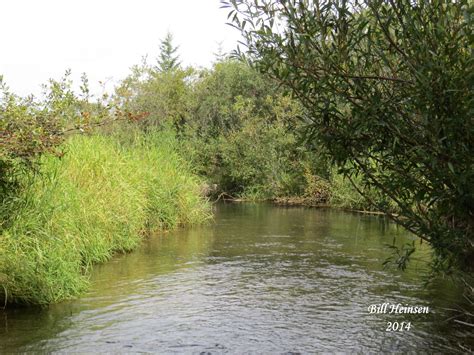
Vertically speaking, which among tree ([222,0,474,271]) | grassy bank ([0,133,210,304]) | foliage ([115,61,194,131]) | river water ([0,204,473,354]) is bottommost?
river water ([0,204,473,354])

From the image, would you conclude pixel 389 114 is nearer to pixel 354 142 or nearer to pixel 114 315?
pixel 354 142

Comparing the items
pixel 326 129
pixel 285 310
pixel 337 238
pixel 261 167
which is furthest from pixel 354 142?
pixel 261 167

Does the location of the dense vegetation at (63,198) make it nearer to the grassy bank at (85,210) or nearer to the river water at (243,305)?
the grassy bank at (85,210)

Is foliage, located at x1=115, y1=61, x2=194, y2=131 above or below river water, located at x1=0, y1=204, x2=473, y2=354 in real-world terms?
above

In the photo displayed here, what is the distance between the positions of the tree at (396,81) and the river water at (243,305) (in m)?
2.73

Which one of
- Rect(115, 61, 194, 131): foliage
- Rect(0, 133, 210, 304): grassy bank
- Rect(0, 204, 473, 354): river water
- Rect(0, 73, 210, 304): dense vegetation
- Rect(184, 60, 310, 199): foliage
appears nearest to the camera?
Rect(0, 204, 473, 354): river water

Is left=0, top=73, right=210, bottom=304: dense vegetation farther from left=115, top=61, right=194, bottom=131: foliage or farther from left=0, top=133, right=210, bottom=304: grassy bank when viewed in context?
left=115, top=61, right=194, bottom=131: foliage

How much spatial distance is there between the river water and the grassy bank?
0.42 meters

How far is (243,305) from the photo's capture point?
873 cm

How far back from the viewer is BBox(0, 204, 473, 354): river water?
6.92 meters

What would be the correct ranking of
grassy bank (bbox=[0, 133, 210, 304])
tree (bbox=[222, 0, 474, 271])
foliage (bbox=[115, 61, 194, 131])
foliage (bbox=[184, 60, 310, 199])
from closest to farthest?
tree (bbox=[222, 0, 474, 271]), grassy bank (bbox=[0, 133, 210, 304]), foliage (bbox=[184, 60, 310, 199]), foliage (bbox=[115, 61, 194, 131])

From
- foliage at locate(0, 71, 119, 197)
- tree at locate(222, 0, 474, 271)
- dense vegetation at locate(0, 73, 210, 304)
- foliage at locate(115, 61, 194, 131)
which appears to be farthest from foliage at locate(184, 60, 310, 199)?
Answer: tree at locate(222, 0, 474, 271)

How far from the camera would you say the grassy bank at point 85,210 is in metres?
8.12

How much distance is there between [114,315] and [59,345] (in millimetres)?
1366
